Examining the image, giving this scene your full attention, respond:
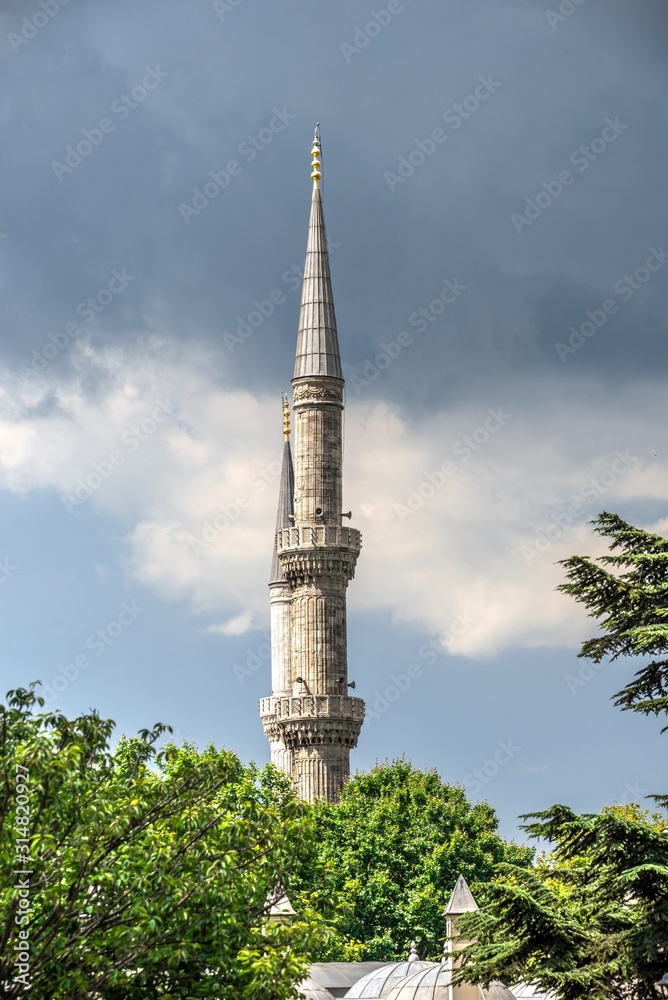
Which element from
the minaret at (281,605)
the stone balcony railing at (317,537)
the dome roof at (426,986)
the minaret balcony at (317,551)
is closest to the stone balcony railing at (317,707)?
the minaret balcony at (317,551)

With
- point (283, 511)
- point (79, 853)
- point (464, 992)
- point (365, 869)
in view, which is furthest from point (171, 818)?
point (283, 511)

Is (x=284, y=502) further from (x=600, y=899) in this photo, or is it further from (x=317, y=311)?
(x=600, y=899)

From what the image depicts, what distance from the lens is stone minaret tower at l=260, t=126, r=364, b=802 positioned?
75500mm

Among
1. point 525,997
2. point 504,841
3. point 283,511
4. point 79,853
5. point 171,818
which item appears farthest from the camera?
point 283,511

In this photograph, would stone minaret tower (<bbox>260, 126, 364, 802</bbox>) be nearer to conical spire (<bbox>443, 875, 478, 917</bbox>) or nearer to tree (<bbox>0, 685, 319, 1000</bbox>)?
conical spire (<bbox>443, 875, 478, 917</bbox>)

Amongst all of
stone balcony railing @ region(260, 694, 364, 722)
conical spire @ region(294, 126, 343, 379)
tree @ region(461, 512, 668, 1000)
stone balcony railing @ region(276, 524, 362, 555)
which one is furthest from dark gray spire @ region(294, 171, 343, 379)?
tree @ region(461, 512, 668, 1000)

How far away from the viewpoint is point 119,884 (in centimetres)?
2648

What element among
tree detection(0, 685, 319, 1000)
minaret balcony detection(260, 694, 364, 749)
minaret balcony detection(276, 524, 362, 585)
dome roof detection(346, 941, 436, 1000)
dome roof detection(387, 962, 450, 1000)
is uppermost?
minaret balcony detection(276, 524, 362, 585)

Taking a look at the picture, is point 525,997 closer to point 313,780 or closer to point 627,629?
point 627,629

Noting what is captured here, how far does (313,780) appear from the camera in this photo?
75.7m

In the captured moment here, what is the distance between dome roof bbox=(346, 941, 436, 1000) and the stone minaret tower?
24.3m

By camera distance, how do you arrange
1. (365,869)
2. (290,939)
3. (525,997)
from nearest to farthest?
(290,939) < (525,997) < (365,869)

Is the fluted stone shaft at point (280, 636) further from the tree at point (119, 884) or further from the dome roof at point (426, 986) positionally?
the tree at point (119, 884)

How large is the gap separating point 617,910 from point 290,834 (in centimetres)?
551
